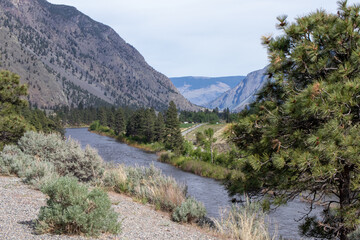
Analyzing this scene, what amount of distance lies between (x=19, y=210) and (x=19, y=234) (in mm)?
A: 2154

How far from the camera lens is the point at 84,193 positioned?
24.6 feet

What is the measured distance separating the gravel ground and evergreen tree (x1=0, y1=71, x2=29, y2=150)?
27.1 ft

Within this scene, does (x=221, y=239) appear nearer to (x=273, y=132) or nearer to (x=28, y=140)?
(x=273, y=132)

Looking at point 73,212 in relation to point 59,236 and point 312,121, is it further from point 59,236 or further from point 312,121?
point 312,121

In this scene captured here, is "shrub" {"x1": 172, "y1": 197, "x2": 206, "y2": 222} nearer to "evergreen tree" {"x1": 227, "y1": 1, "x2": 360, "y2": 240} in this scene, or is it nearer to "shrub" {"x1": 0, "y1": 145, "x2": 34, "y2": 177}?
"evergreen tree" {"x1": 227, "y1": 1, "x2": 360, "y2": 240}

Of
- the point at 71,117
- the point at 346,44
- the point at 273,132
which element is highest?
the point at 346,44

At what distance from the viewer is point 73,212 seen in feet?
23.0

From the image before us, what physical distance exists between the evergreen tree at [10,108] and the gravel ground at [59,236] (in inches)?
325

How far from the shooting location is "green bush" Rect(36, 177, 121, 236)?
7051 millimetres

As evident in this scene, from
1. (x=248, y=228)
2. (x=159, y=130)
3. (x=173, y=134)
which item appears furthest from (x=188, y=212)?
(x=159, y=130)

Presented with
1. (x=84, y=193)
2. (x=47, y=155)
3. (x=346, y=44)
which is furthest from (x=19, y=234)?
(x=47, y=155)

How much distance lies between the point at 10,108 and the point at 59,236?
16.8m

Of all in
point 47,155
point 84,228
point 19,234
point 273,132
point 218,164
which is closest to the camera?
point 19,234

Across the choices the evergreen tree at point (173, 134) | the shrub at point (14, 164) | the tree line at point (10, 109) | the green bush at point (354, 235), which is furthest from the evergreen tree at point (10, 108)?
the evergreen tree at point (173, 134)
